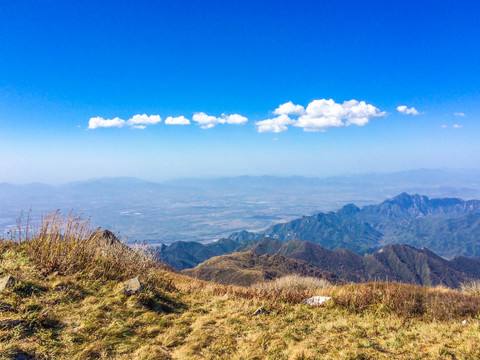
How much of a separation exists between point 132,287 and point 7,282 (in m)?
2.99

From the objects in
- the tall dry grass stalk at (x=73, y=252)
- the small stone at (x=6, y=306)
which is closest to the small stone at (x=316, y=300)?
the tall dry grass stalk at (x=73, y=252)

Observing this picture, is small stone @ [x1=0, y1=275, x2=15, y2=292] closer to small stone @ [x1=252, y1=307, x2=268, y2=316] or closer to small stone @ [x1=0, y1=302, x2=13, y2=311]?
small stone @ [x1=0, y1=302, x2=13, y2=311]

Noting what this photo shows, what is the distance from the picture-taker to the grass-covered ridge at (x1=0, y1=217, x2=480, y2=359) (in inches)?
213

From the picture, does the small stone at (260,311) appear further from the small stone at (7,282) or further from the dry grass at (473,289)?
the dry grass at (473,289)

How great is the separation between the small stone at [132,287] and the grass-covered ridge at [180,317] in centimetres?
17

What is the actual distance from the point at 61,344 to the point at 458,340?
8.93m

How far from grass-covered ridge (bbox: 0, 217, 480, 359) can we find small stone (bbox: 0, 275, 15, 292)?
0.11m

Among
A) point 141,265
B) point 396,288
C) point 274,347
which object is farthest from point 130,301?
point 396,288

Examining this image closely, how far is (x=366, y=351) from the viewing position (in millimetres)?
5750

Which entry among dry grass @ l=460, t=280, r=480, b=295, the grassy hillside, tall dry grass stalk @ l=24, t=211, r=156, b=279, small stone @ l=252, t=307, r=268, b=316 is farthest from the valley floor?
the grassy hillside

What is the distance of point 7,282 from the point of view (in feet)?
21.1

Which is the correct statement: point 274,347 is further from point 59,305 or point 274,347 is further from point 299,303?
point 59,305

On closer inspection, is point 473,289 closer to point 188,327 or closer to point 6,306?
point 188,327

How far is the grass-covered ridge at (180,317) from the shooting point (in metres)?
5.41
